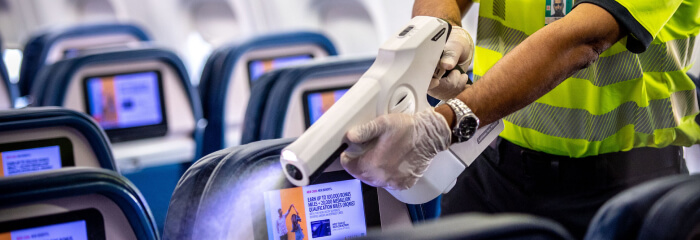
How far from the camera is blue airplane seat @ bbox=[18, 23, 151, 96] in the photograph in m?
5.52

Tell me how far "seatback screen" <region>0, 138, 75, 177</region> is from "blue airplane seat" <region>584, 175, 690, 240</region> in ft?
5.40

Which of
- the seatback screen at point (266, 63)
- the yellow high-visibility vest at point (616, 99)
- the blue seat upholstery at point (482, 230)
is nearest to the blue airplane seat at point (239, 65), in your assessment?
the seatback screen at point (266, 63)

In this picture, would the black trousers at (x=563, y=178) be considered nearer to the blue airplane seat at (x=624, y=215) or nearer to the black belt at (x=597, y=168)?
the black belt at (x=597, y=168)

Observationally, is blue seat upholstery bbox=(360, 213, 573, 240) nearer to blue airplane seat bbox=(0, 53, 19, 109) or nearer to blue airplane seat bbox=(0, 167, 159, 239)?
blue airplane seat bbox=(0, 167, 159, 239)

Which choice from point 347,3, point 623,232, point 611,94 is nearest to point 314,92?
point 611,94

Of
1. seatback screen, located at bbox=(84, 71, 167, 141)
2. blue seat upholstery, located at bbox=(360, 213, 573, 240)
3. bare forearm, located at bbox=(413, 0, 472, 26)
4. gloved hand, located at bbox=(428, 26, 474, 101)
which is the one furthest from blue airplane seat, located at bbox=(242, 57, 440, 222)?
blue seat upholstery, located at bbox=(360, 213, 573, 240)

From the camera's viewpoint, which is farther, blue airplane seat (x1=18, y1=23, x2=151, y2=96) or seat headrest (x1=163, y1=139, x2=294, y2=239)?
blue airplane seat (x1=18, y1=23, x2=151, y2=96)

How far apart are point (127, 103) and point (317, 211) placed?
90.9 inches

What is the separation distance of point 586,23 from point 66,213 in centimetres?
111

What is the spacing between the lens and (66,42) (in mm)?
5898

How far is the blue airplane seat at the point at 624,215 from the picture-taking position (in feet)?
2.50

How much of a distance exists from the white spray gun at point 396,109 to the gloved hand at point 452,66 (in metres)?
0.07

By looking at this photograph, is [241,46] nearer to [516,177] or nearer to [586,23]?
[516,177]

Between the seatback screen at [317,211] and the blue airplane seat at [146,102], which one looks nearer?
the seatback screen at [317,211]
